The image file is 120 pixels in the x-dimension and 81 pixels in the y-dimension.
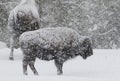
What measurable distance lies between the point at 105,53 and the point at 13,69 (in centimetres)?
378

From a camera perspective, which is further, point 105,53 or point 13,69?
point 105,53

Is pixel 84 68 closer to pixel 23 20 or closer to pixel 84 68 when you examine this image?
pixel 84 68

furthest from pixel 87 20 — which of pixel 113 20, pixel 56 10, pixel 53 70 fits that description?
pixel 53 70

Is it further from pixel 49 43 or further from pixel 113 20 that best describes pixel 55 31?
pixel 113 20

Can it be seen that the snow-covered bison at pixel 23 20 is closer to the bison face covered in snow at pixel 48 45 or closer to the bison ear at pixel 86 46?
the bison ear at pixel 86 46

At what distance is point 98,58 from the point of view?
40.5 feet

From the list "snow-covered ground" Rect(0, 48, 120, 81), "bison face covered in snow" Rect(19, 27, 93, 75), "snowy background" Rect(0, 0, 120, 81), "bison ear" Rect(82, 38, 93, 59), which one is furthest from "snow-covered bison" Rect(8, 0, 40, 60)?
"bison face covered in snow" Rect(19, 27, 93, 75)

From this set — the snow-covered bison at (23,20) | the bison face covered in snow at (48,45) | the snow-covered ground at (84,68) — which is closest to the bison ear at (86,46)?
the bison face covered in snow at (48,45)

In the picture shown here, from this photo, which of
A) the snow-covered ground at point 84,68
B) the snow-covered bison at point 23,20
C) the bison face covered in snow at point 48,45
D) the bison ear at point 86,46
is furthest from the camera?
the snow-covered bison at point 23,20

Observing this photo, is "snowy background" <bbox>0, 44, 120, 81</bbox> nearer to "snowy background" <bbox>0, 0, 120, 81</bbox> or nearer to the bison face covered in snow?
"snowy background" <bbox>0, 0, 120, 81</bbox>

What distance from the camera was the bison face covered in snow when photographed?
934 centimetres

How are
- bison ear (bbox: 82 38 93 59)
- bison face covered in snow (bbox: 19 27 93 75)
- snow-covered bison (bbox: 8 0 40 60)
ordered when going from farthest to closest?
snow-covered bison (bbox: 8 0 40 60) < bison ear (bbox: 82 38 93 59) < bison face covered in snow (bbox: 19 27 93 75)

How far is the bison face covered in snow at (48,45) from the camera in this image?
9344mm

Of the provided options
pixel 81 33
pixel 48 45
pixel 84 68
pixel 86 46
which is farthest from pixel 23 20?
pixel 81 33
